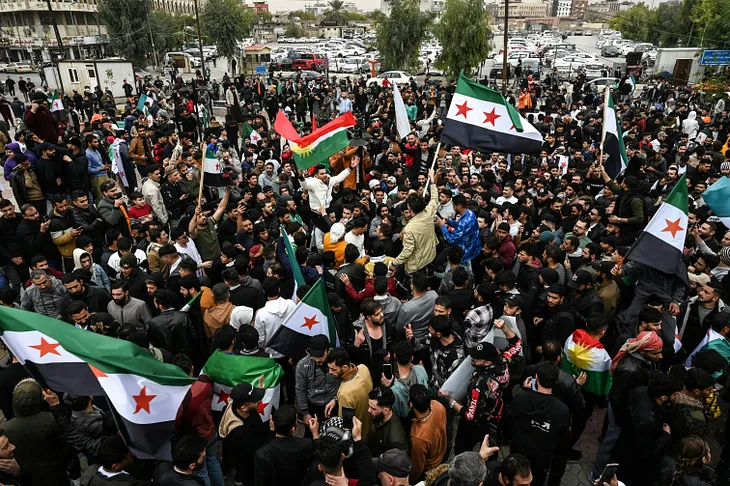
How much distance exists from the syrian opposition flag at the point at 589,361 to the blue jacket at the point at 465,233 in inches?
88.3

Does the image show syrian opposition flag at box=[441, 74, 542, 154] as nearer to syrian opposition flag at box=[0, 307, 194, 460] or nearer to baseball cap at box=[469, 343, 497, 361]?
baseball cap at box=[469, 343, 497, 361]

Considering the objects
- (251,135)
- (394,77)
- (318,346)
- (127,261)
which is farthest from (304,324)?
(394,77)

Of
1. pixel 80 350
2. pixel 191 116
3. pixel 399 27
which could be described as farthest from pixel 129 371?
pixel 399 27

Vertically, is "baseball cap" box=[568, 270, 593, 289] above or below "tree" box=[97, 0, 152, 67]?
below

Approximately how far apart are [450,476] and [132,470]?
2.46m

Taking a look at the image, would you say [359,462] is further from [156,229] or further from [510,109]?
[510,109]

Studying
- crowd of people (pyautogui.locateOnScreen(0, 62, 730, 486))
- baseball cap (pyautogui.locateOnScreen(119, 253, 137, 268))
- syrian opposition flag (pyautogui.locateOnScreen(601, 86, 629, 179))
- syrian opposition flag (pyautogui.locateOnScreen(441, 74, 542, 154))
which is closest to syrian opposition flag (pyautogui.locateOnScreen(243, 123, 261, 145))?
crowd of people (pyautogui.locateOnScreen(0, 62, 730, 486))

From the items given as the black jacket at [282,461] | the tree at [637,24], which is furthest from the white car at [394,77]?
the tree at [637,24]

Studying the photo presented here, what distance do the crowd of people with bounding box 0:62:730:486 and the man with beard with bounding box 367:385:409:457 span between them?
2 cm

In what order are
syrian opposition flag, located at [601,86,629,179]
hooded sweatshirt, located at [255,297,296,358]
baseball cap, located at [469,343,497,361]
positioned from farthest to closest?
syrian opposition flag, located at [601,86,629,179]
hooded sweatshirt, located at [255,297,296,358]
baseball cap, located at [469,343,497,361]

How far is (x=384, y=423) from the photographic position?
12.0ft

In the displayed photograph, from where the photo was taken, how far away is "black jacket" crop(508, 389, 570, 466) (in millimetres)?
3604

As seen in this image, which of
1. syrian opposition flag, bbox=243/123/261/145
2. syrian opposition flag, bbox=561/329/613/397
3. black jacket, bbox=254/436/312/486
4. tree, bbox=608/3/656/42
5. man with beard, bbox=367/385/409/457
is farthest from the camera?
tree, bbox=608/3/656/42

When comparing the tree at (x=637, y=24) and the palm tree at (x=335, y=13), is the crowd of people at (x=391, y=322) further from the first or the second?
the palm tree at (x=335, y=13)
